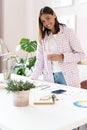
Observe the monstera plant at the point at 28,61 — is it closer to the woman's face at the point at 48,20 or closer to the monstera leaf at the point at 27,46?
the monstera leaf at the point at 27,46

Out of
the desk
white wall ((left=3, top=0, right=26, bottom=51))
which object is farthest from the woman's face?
white wall ((left=3, top=0, right=26, bottom=51))

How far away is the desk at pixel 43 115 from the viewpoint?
121cm

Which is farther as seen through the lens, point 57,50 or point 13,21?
point 13,21

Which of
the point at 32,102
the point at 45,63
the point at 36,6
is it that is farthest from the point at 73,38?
the point at 36,6

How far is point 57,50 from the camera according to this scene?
226 cm

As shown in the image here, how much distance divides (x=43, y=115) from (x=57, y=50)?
3.25ft

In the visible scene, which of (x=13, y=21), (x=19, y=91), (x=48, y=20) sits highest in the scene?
(x=13, y=21)

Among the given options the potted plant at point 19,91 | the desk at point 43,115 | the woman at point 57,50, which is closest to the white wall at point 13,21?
the woman at point 57,50

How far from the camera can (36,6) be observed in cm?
404

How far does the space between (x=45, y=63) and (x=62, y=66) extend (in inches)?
6.5

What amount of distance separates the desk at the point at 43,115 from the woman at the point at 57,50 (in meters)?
0.56

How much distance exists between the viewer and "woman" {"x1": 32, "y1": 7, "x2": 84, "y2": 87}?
217cm

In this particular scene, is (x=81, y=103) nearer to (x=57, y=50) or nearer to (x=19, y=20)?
(x=57, y=50)

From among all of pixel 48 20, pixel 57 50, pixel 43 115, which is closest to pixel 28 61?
pixel 57 50
